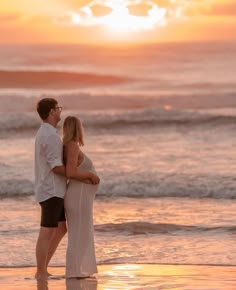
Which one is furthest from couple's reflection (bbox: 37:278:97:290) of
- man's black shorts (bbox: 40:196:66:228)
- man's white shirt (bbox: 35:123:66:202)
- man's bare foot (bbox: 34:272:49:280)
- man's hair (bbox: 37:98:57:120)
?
man's hair (bbox: 37:98:57:120)

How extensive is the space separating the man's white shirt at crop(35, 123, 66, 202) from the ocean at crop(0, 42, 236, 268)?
1.43 meters

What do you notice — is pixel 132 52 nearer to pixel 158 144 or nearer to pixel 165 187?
pixel 158 144

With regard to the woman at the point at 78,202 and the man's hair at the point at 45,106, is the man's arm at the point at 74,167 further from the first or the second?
the man's hair at the point at 45,106

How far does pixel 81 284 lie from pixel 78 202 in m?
0.66

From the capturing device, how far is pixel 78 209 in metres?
7.96

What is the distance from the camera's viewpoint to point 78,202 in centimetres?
795

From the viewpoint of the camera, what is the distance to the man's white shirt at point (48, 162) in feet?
25.7

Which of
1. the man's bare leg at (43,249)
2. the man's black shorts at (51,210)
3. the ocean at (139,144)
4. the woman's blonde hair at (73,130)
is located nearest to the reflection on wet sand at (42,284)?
the man's bare leg at (43,249)

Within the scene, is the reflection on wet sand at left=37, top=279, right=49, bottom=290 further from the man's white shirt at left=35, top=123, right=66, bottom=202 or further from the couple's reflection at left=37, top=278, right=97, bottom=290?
the man's white shirt at left=35, top=123, right=66, bottom=202

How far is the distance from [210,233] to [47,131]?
360 cm

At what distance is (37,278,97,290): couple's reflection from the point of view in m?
7.77

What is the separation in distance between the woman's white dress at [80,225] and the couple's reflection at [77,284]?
7 centimetres

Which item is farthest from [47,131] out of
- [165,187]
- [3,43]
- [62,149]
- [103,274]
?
[3,43]

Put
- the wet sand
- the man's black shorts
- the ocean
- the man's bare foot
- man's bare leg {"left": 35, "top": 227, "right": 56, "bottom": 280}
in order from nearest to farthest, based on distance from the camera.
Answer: the wet sand
the man's black shorts
man's bare leg {"left": 35, "top": 227, "right": 56, "bottom": 280}
the man's bare foot
the ocean
